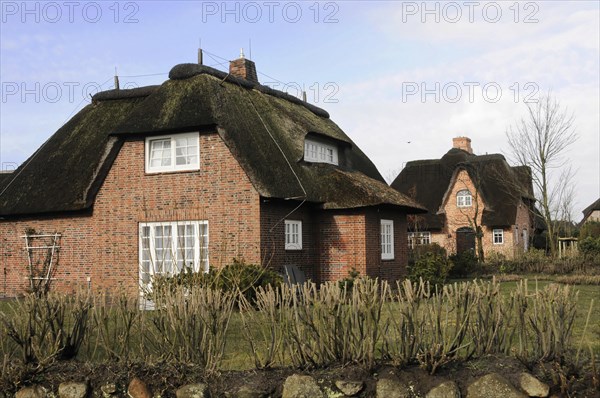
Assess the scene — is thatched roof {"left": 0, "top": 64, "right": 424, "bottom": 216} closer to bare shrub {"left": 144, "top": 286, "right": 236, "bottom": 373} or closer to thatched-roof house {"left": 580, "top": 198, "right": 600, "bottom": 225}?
bare shrub {"left": 144, "top": 286, "right": 236, "bottom": 373}

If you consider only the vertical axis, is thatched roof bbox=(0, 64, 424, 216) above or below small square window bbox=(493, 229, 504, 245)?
above

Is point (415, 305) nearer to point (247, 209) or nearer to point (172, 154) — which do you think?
point (247, 209)

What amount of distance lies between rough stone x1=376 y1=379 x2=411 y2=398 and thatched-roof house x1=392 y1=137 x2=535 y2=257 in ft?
93.8

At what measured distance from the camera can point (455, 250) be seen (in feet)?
124

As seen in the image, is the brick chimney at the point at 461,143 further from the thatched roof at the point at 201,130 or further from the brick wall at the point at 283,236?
the brick wall at the point at 283,236

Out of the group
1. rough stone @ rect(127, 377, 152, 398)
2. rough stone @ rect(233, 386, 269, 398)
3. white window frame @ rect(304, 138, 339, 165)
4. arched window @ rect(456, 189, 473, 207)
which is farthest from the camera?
arched window @ rect(456, 189, 473, 207)

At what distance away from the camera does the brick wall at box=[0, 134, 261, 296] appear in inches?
679

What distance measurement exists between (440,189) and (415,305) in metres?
32.9

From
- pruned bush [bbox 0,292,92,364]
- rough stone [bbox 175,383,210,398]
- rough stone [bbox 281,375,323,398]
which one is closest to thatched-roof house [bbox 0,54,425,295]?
pruned bush [bbox 0,292,92,364]

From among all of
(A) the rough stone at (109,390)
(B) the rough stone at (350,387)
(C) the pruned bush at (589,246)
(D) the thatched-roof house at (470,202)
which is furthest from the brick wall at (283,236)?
(D) the thatched-roof house at (470,202)

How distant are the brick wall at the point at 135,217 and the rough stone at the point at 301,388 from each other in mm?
9496

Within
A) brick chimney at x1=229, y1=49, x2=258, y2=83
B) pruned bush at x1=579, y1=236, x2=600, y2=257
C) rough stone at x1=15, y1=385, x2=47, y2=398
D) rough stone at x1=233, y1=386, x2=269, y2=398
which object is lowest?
rough stone at x1=15, y1=385, x2=47, y2=398

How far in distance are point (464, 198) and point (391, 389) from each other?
32.5 m

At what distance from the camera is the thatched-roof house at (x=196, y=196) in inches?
686
